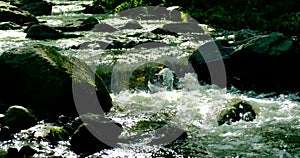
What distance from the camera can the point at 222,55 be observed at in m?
11.1

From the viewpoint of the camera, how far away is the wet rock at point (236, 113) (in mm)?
7773

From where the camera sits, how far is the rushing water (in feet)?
21.1

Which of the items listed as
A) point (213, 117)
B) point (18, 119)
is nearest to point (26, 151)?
point (18, 119)

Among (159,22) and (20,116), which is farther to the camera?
(159,22)

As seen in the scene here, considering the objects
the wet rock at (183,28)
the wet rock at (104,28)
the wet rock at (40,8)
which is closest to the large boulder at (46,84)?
the wet rock at (183,28)

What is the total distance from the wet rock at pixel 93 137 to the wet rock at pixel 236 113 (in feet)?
6.86

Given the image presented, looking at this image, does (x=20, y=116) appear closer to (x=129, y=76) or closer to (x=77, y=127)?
(x=77, y=127)

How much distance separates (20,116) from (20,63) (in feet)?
4.61

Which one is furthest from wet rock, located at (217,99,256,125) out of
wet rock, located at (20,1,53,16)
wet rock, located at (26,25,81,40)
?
wet rock, located at (20,1,53,16)

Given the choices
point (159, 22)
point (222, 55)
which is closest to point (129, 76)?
point (222, 55)

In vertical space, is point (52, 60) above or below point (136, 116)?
above

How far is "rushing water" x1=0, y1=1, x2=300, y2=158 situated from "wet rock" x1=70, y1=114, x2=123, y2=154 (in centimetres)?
14

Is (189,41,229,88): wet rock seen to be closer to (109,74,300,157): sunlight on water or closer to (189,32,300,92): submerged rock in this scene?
(189,32,300,92): submerged rock

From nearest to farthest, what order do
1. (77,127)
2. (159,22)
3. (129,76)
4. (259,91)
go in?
(77,127) → (259,91) → (129,76) → (159,22)
